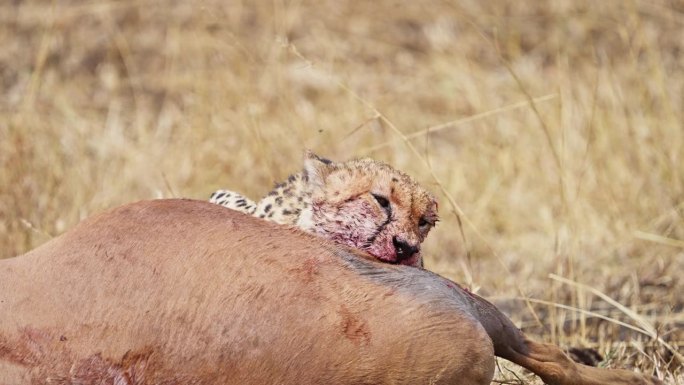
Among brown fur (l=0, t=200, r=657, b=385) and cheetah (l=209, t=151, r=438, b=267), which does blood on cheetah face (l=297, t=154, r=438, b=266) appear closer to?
cheetah (l=209, t=151, r=438, b=267)

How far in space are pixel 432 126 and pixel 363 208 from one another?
3629 mm

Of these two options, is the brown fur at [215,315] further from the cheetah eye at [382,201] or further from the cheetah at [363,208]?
the cheetah eye at [382,201]

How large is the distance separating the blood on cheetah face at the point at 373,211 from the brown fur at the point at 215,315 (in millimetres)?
443

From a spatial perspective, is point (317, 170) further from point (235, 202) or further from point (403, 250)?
point (403, 250)

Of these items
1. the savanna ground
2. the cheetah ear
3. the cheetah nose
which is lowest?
the savanna ground

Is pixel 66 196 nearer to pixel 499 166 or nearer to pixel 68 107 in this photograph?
pixel 68 107

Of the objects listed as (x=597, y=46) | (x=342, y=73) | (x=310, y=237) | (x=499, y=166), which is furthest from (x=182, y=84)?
(x=310, y=237)

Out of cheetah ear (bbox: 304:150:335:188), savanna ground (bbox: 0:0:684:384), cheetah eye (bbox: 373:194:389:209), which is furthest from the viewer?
savanna ground (bbox: 0:0:684:384)

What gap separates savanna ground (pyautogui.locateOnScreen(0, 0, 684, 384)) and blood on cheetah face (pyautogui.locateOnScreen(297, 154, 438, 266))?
0.59 metres

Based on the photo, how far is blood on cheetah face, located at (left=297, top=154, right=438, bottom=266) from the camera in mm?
3145

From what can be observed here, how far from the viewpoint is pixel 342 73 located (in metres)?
8.07

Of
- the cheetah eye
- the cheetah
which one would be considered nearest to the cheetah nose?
the cheetah

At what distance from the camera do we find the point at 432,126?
682 centimetres

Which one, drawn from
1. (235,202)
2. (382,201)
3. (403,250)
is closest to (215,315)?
(403,250)
